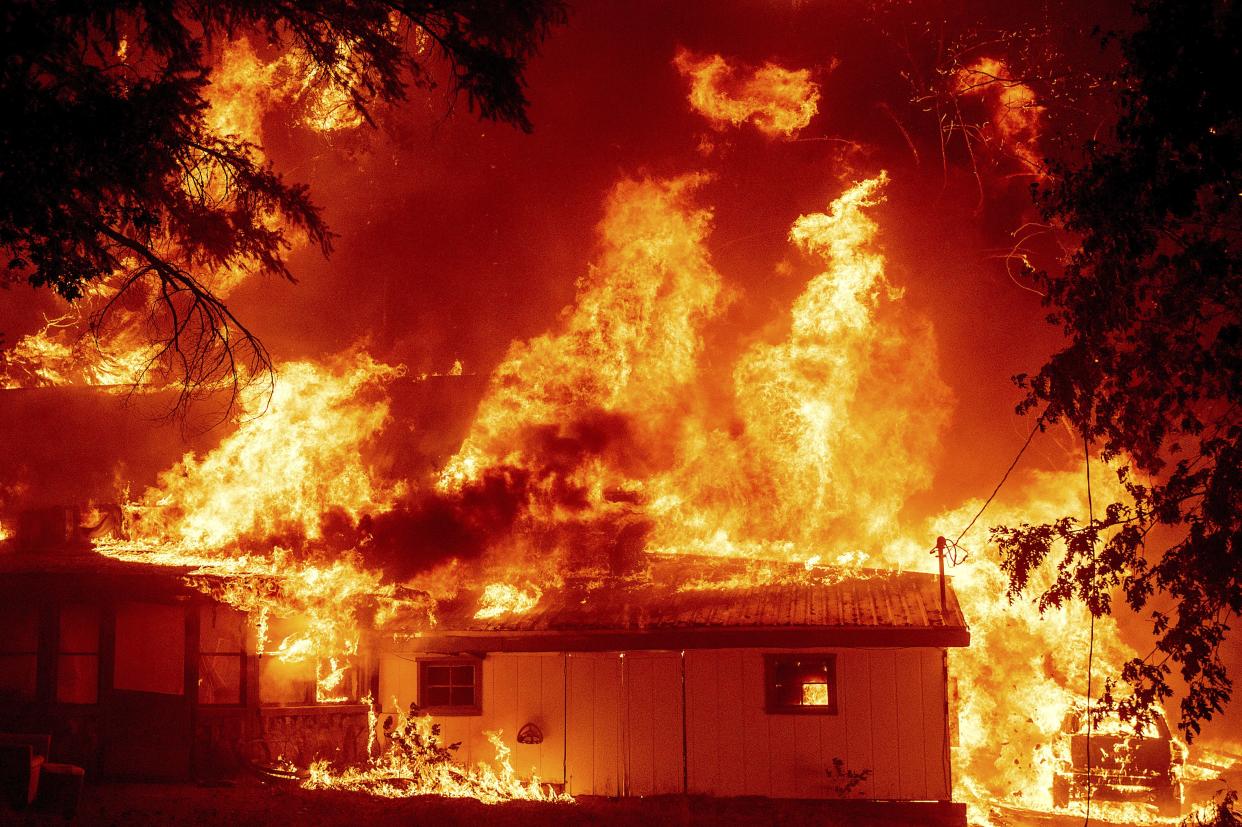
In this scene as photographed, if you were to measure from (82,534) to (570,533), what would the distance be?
893 cm

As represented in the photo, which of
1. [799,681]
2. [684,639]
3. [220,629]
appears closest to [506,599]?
[684,639]

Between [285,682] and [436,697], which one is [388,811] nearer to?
[436,697]

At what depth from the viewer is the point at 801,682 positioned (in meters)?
14.2

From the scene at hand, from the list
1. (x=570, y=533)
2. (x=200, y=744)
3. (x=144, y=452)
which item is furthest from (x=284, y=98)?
(x=200, y=744)

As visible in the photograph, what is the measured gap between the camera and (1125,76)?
8.73 metres

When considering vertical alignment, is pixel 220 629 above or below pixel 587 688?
above

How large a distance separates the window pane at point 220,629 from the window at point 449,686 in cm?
313

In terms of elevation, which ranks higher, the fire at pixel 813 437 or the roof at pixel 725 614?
the fire at pixel 813 437

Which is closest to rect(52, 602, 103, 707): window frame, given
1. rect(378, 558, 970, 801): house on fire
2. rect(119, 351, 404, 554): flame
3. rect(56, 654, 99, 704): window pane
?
rect(56, 654, 99, 704): window pane

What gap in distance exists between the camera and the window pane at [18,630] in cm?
1609

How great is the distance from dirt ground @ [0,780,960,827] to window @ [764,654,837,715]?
1296mm

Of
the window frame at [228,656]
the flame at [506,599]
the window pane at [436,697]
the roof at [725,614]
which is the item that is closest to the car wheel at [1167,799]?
the roof at [725,614]

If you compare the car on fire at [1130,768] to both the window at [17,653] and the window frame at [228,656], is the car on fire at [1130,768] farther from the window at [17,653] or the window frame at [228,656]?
the window at [17,653]

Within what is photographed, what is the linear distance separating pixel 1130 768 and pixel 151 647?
1582 cm
